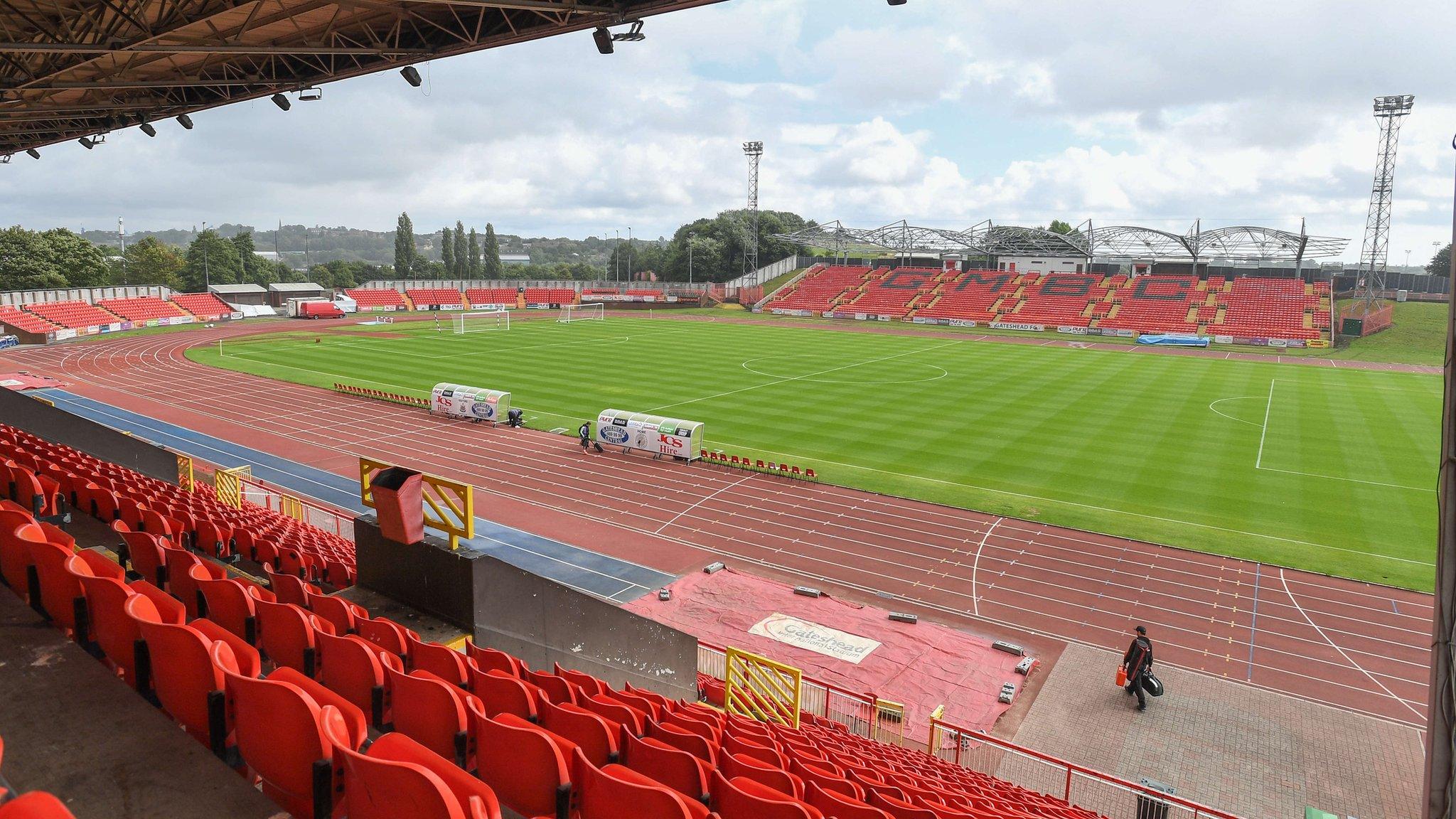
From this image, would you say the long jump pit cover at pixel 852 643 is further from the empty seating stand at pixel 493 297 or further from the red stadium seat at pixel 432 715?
the empty seating stand at pixel 493 297

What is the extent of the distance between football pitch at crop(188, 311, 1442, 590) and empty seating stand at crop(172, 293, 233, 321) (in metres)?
21.8

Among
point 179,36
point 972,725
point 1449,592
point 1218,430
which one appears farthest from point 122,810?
point 1218,430

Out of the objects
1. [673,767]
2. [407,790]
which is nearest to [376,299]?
[673,767]

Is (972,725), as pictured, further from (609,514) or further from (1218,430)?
(1218,430)

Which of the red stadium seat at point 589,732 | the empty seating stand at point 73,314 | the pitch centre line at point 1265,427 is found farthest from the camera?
the empty seating stand at point 73,314

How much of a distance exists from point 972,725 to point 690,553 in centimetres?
844

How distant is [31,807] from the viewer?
2.22m

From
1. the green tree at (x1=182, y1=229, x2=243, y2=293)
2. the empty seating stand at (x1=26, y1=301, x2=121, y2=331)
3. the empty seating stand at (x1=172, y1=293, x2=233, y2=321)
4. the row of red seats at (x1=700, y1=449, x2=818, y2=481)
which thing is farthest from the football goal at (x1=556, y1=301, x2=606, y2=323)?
the row of red seats at (x1=700, y1=449, x2=818, y2=481)

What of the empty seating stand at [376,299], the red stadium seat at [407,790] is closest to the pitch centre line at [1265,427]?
the red stadium seat at [407,790]

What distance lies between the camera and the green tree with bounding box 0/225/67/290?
7656 cm

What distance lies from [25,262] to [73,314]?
692 inches

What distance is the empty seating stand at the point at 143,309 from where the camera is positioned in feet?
236

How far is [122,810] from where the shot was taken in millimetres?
3344

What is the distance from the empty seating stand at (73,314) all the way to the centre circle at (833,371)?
57.4 m
